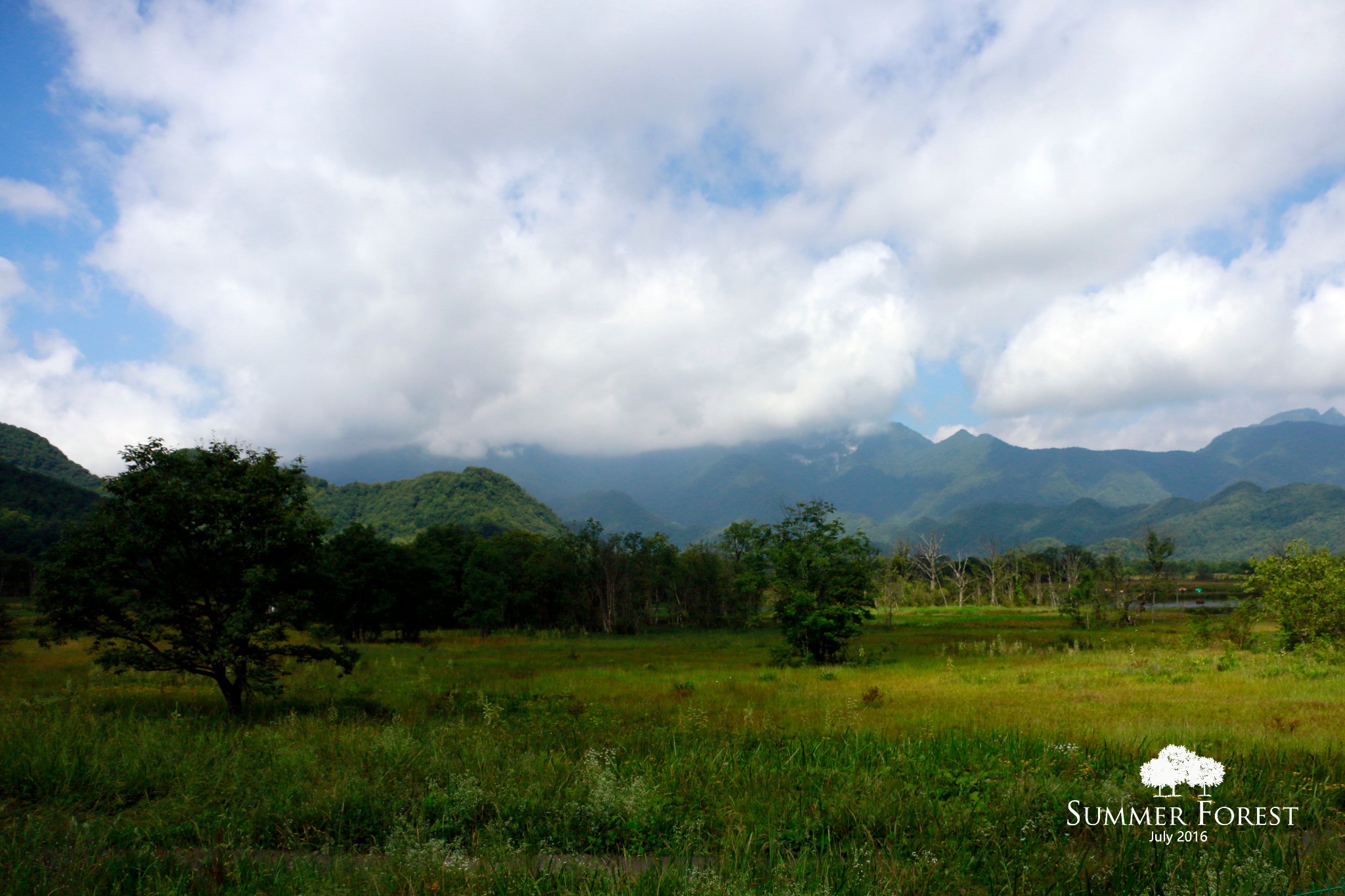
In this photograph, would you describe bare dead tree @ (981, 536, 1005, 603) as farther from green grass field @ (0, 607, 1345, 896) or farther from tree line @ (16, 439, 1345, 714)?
green grass field @ (0, 607, 1345, 896)

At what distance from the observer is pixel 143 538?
13508 mm

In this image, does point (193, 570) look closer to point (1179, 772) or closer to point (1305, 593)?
point (1179, 772)

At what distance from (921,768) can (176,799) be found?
29.3 ft

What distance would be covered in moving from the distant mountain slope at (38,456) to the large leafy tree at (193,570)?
6597 inches

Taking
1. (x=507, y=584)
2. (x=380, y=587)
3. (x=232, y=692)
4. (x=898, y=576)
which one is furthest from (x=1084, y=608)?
(x=232, y=692)

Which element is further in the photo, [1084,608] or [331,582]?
[1084,608]

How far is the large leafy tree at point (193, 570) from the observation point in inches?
526

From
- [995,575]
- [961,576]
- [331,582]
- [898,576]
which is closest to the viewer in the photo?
[331,582]

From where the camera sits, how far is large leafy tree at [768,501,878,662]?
103 feet

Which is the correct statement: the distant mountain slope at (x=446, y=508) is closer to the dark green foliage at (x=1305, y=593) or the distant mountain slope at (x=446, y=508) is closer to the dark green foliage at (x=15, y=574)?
the dark green foliage at (x=15, y=574)

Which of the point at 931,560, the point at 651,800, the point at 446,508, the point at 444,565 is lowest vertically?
the point at 931,560

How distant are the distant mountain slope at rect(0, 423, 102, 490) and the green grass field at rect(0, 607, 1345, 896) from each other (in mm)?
175990

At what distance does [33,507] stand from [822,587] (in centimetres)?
12225

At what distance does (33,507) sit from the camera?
92500 millimetres
